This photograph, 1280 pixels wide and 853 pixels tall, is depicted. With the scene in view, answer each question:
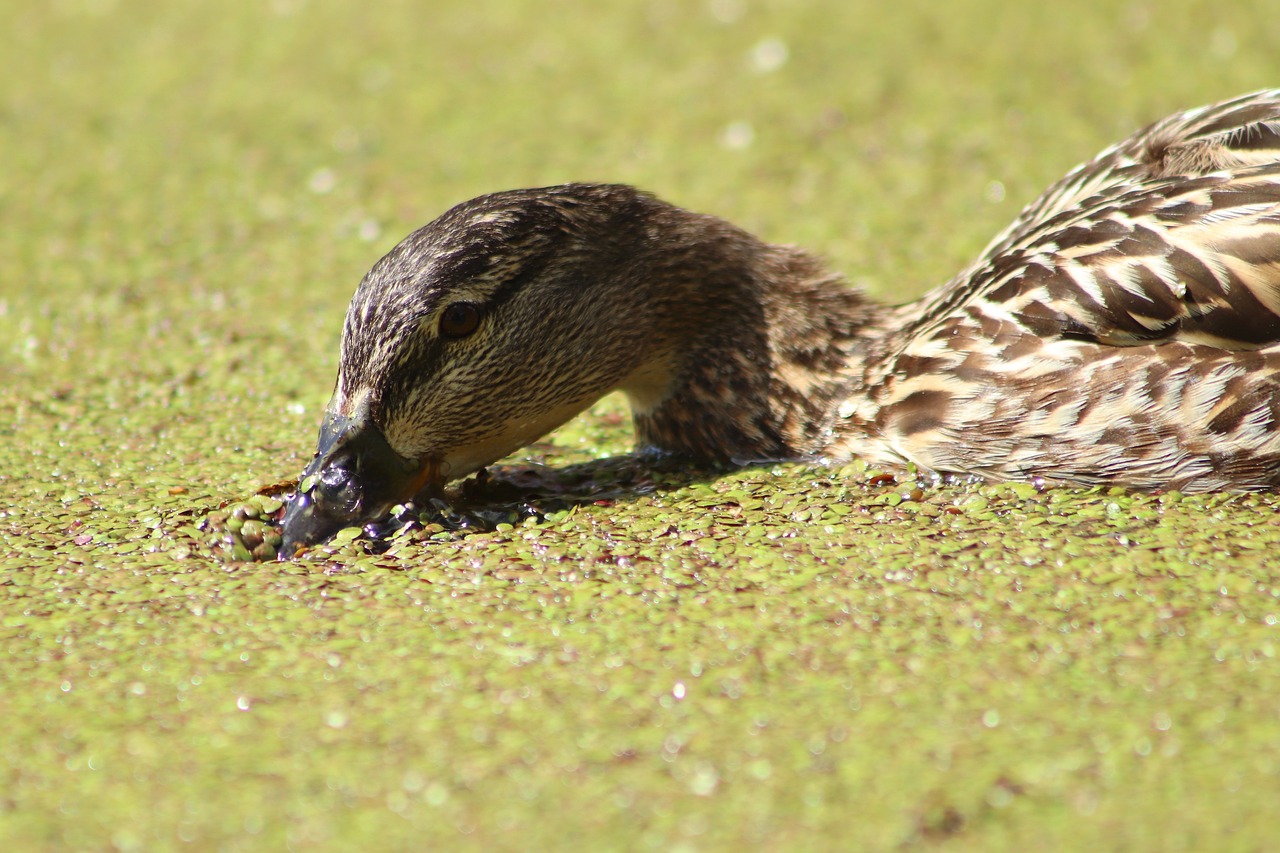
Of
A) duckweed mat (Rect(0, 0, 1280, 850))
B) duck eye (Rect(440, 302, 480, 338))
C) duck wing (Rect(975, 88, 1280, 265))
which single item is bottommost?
duckweed mat (Rect(0, 0, 1280, 850))

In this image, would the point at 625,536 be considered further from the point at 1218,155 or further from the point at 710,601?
the point at 1218,155

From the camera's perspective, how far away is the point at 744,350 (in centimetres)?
453

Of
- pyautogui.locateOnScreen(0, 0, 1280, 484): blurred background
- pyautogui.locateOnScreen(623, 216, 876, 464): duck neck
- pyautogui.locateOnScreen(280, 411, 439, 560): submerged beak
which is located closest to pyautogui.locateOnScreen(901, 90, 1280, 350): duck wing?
pyautogui.locateOnScreen(623, 216, 876, 464): duck neck

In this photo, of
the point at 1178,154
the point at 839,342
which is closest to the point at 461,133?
the point at 839,342

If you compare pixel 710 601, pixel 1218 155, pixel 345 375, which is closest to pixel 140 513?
pixel 345 375

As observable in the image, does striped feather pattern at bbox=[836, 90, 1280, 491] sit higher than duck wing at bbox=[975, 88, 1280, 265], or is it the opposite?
duck wing at bbox=[975, 88, 1280, 265]

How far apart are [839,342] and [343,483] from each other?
1.60 meters

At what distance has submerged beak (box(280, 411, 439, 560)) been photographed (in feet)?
12.7

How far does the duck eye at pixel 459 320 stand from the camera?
4.04 meters

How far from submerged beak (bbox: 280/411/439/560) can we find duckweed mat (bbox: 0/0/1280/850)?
0.27 ft

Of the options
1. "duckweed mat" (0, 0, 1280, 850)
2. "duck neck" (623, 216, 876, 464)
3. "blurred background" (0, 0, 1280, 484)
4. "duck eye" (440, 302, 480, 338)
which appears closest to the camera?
"duckweed mat" (0, 0, 1280, 850)

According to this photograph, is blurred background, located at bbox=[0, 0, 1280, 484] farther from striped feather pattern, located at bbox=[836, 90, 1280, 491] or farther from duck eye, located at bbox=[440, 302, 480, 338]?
striped feather pattern, located at bbox=[836, 90, 1280, 491]

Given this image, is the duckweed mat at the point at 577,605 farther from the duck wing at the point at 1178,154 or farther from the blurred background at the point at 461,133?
the duck wing at the point at 1178,154

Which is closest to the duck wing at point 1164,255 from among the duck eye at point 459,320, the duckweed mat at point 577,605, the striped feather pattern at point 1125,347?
the striped feather pattern at point 1125,347
